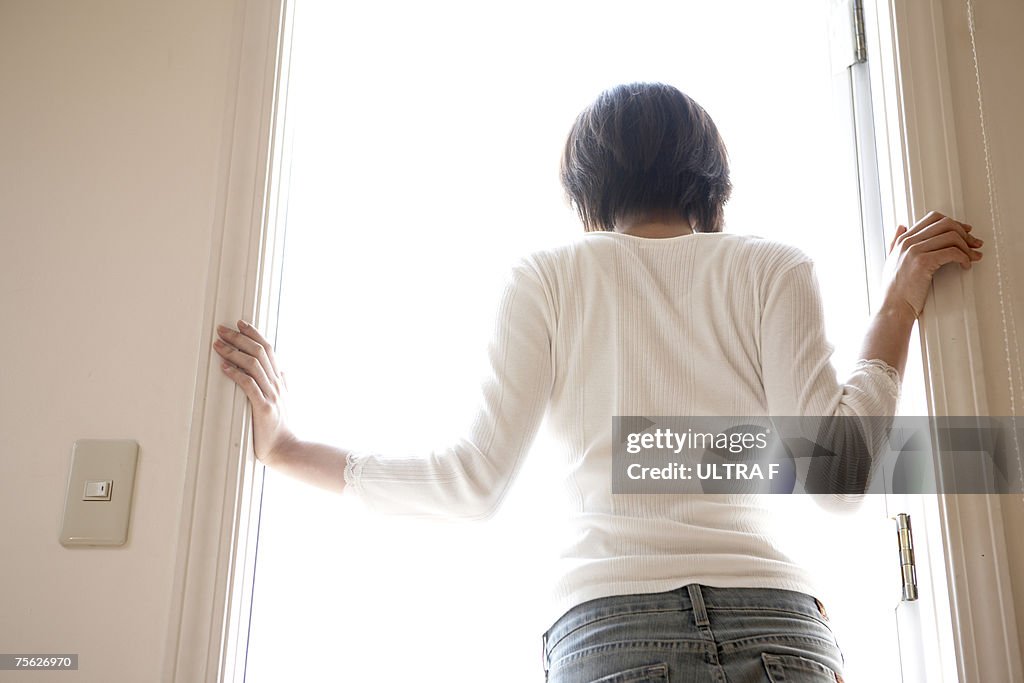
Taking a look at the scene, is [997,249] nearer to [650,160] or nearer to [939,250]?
[939,250]

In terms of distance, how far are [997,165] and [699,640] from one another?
0.86 metres

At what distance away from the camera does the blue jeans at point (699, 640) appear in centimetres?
76

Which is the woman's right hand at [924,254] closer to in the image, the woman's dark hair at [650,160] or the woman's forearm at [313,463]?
the woman's dark hair at [650,160]

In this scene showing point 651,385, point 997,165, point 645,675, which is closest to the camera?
point 645,675

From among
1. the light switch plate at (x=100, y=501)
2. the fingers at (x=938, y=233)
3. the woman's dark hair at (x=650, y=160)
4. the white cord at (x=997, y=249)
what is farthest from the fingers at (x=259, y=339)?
the white cord at (x=997, y=249)

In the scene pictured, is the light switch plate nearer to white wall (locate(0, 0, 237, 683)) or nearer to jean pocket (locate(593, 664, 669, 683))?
white wall (locate(0, 0, 237, 683))

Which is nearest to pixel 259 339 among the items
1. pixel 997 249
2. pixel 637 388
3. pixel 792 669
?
pixel 637 388

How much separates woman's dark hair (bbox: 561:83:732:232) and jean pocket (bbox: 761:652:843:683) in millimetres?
571

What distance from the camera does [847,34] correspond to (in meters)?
1.33

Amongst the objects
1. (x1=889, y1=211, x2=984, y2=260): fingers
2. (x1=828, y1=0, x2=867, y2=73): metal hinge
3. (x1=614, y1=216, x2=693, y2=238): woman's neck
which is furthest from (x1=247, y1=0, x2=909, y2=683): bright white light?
(x1=614, y1=216, x2=693, y2=238): woman's neck

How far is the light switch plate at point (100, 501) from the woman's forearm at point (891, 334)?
1008 mm

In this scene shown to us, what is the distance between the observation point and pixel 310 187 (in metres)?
1.35

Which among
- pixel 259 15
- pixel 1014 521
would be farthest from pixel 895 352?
pixel 259 15

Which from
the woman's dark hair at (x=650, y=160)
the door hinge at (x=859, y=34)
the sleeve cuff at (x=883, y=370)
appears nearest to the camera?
the sleeve cuff at (x=883, y=370)
